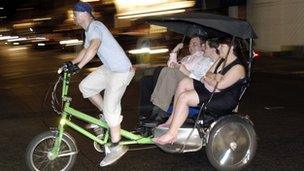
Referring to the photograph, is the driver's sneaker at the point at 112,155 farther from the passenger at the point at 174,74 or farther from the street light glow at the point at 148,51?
the street light glow at the point at 148,51

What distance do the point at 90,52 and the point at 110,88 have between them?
54 centimetres

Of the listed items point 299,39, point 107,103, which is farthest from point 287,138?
point 299,39

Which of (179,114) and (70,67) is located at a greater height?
(70,67)

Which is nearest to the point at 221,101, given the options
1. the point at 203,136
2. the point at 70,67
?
the point at 203,136

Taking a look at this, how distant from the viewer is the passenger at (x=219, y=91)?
5758mm

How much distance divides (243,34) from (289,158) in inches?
64.3

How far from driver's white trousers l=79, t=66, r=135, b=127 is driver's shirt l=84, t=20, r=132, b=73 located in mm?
83

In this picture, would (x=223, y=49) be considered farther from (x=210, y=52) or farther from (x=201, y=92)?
(x=210, y=52)

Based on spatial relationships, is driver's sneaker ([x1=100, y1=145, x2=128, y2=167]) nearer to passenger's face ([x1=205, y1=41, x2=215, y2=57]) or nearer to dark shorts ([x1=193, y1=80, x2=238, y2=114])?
dark shorts ([x1=193, y1=80, x2=238, y2=114])

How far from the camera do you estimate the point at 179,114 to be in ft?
18.9

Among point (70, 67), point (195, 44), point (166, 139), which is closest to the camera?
point (70, 67)

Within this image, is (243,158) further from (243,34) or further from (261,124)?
(261,124)

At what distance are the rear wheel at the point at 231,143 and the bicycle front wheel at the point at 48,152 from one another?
1.44 metres

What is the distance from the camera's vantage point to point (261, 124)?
27.0 feet
